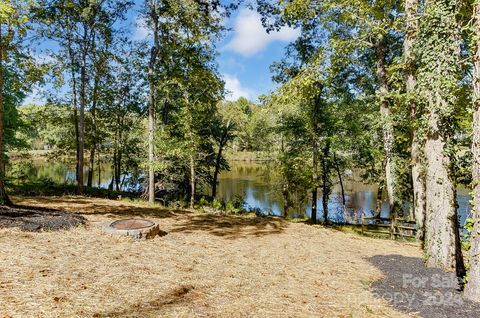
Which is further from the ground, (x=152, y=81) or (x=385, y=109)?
(x=152, y=81)

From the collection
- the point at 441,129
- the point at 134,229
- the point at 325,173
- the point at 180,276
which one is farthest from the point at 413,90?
the point at 325,173

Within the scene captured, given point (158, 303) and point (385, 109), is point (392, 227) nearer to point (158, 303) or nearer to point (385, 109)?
point (385, 109)

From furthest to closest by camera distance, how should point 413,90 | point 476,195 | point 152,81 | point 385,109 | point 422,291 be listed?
point 152,81, point 385,109, point 413,90, point 422,291, point 476,195

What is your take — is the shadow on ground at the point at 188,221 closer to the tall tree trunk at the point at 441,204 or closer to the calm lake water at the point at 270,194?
the tall tree trunk at the point at 441,204

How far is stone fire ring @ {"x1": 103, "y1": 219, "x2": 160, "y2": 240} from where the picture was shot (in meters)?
7.79

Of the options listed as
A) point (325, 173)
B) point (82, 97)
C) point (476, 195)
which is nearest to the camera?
point (476, 195)

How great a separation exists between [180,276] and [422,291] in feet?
14.4

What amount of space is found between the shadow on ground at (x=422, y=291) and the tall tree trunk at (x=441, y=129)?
605mm

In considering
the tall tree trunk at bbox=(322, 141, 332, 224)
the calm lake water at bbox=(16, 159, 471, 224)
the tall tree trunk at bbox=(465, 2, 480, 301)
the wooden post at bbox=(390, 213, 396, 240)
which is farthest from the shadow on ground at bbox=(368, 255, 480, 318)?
the calm lake water at bbox=(16, 159, 471, 224)

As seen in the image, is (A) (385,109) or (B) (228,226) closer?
(B) (228,226)

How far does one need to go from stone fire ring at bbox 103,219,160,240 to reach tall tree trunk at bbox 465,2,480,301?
6874 millimetres

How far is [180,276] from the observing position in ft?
18.5

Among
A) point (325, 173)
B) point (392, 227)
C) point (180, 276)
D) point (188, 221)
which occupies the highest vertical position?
point (325, 173)

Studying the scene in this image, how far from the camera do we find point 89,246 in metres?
6.72
